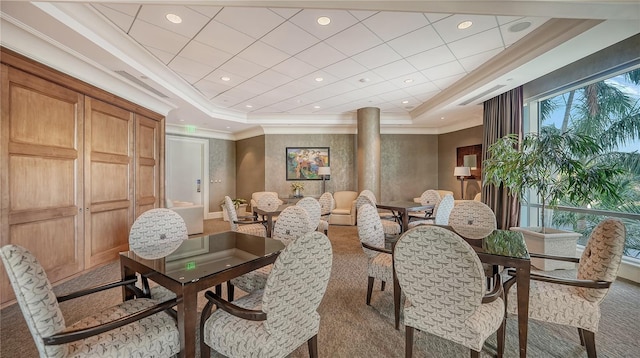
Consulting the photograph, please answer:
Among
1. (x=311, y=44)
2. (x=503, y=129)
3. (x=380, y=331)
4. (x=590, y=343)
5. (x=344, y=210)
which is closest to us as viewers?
(x=590, y=343)

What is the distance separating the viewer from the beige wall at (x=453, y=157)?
255 inches

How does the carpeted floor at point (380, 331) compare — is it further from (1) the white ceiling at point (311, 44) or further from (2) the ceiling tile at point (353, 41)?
(2) the ceiling tile at point (353, 41)

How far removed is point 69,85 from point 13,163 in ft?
3.80

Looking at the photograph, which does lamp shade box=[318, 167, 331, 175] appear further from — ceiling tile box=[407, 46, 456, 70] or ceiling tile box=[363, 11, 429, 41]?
ceiling tile box=[363, 11, 429, 41]

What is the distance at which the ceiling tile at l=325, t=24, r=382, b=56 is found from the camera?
9.74 feet

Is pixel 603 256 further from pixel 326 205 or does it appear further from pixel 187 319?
pixel 326 205

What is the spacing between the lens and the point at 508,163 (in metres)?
3.75

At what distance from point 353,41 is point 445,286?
2.92 m

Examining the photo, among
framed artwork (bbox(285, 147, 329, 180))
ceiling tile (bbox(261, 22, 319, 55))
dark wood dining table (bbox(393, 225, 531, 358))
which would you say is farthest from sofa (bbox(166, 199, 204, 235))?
dark wood dining table (bbox(393, 225, 531, 358))

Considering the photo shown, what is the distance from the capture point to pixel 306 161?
7.71 metres

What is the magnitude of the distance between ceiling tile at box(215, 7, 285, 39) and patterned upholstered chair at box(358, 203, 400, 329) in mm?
2212

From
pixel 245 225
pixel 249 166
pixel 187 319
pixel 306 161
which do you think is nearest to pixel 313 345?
pixel 187 319

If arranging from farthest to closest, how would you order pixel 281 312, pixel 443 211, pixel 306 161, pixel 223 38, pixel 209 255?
pixel 306 161 < pixel 443 211 < pixel 223 38 < pixel 209 255 < pixel 281 312

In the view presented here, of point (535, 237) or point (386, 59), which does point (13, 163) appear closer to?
point (386, 59)
